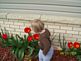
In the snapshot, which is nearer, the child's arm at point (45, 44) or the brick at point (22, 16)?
the child's arm at point (45, 44)

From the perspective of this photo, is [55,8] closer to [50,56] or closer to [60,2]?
[60,2]

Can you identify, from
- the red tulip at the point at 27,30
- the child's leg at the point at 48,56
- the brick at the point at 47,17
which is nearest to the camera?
the child's leg at the point at 48,56

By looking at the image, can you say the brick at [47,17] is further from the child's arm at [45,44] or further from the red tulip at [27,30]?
the child's arm at [45,44]

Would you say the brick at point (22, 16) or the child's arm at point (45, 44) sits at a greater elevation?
the brick at point (22, 16)

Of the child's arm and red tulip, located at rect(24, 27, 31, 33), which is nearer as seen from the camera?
the child's arm

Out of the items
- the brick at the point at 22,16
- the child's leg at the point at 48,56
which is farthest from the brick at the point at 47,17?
the child's leg at the point at 48,56

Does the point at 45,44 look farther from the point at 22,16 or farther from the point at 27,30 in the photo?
the point at 22,16

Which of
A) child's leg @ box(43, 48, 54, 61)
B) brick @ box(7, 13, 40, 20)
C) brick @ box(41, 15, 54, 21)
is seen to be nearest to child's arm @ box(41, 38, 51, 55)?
child's leg @ box(43, 48, 54, 61)

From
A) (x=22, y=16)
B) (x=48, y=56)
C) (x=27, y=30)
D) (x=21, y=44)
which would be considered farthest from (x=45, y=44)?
(x=22, y=16)

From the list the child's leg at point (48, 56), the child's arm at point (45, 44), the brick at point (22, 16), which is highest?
the brick at point (22, 16)

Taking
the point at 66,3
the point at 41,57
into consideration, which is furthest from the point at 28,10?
the point at 41,57

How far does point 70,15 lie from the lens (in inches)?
206

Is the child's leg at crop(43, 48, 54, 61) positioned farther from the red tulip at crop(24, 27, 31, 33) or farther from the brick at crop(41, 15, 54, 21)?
the brick at crop(41, 15, 54, 21)

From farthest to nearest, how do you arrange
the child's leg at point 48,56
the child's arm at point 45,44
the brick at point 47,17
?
the brick at point 47,17
the child's leg at point 48,56
the child's arm at point 45,44
